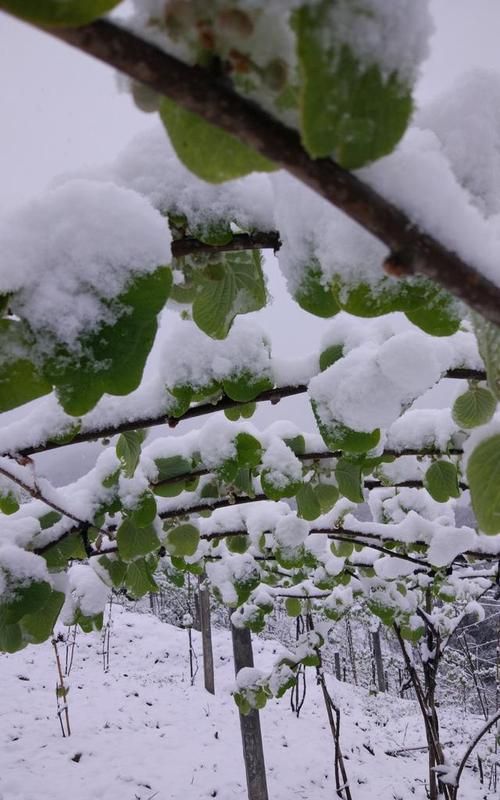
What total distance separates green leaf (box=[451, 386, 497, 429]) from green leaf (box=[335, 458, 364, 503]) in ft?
1.77

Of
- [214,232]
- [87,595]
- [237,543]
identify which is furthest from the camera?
[237,543]

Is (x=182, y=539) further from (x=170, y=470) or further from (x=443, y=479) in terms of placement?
(x=443, y=479)

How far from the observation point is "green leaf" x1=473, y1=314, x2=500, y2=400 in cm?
32

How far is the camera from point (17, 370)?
1.28 ft

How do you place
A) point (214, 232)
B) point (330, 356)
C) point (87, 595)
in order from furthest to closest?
point (87, 595) < point (330, 356) < point (214, 232)

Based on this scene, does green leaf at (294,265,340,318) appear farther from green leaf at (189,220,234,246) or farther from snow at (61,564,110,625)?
snow at (61,564,110,625)

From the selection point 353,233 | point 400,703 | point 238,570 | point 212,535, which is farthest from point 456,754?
point 353,233

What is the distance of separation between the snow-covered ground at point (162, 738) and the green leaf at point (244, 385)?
525 centimetres

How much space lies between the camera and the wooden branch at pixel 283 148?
0.16 metres

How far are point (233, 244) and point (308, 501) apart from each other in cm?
98

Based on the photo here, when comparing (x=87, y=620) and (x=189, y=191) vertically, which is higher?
(x=189, y=191)

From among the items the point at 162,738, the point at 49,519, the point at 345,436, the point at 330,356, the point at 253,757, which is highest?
the point at 330,356

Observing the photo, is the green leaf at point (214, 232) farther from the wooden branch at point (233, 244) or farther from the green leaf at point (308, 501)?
the green leaf at point (308, 501)

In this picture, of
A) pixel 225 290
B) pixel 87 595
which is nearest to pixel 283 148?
pixel 225 290
